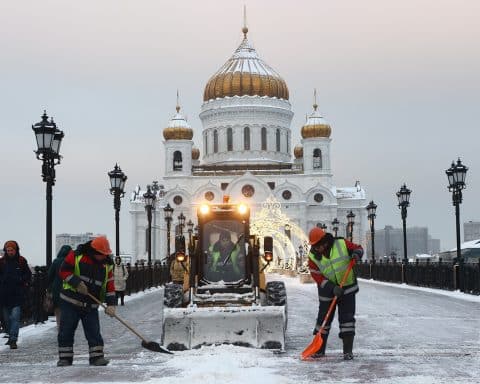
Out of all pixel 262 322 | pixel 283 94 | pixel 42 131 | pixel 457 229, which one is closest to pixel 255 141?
pixel 283 94

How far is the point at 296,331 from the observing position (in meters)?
15.1

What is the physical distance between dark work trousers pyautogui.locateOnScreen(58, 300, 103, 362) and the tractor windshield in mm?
2649

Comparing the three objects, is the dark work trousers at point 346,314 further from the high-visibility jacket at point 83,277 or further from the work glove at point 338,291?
the high-visibility jacket at point 83,277

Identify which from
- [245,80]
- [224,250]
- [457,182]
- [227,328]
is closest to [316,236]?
[227,328]

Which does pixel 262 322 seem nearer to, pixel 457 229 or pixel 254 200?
pixel 457 229

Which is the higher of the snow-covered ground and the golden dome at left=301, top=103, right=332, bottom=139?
the golden dome at left=301, top=103, right=332, bottom=139

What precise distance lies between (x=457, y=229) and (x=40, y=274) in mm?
15674

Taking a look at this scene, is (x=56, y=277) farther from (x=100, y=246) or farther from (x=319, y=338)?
(x=319, y=338)

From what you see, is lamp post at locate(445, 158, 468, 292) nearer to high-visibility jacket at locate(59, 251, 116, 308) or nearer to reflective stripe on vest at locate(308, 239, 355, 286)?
reflective stripe on vest at locate(308, 239, 355, 286)

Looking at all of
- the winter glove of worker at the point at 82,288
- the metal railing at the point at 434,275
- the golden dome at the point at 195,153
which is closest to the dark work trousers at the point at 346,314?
the winter glove of worker at the point at 82,288

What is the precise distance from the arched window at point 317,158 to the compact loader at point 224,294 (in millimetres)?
83671

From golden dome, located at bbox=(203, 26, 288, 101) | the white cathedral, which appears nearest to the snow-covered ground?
the white cathedral

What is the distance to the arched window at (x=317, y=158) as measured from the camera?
3814 inches

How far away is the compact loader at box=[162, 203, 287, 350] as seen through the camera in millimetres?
11859
